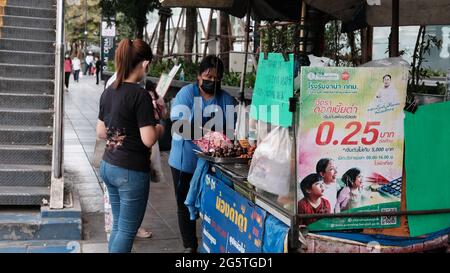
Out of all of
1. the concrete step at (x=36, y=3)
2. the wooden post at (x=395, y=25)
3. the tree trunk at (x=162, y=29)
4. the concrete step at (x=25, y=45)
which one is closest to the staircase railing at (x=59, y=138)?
the concrete step at (x=25, y=45)

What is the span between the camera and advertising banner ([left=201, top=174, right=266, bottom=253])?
3342mm

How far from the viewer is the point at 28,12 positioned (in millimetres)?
9312

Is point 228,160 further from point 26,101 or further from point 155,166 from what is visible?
point 26,101

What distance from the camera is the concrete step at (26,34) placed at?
8.59m

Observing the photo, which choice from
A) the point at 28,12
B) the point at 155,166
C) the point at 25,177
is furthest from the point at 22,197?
the point at 28,12

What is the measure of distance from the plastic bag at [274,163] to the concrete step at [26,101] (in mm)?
4668

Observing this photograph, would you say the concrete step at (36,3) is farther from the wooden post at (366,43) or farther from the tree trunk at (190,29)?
the wooden post at (366,43)

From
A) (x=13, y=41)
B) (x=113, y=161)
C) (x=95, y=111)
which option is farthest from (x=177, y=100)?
(x=95, y=111)

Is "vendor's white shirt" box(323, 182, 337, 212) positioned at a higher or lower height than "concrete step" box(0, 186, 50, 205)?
higher

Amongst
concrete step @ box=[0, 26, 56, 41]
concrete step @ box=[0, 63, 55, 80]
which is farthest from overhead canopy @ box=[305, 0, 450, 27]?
concrete step @ box=[0, 26, 56, 41]

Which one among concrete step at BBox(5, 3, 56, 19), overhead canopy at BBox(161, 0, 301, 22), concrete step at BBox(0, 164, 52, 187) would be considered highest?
concrete step at BBox(5, 3, 56, 19)

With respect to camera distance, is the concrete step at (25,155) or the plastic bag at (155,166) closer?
the plastic bag at (155,166)

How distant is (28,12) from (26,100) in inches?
113

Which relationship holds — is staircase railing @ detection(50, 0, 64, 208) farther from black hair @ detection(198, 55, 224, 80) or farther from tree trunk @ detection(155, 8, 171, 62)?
tree trunk @ detection(155, 8, 171, 62)
